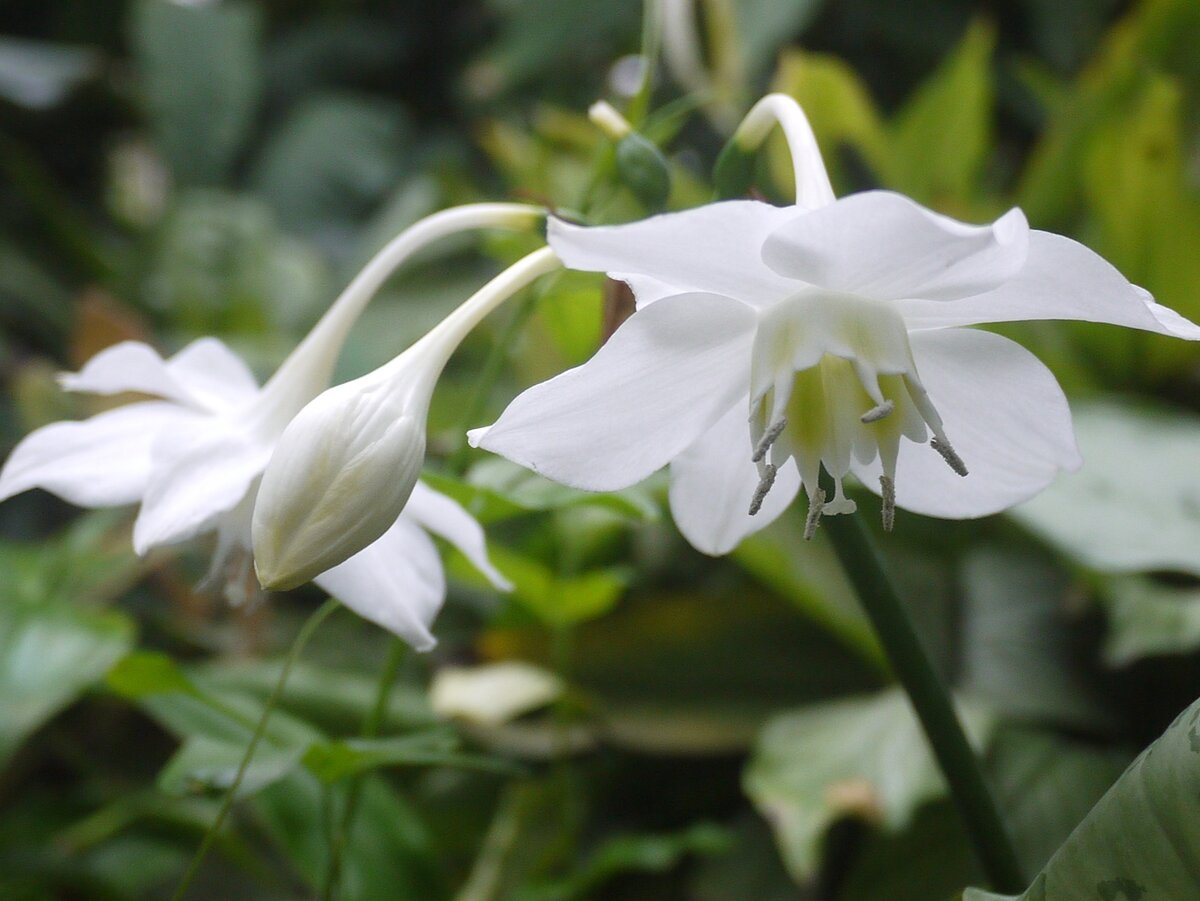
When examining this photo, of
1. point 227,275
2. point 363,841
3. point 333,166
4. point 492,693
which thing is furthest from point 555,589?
point 333,166

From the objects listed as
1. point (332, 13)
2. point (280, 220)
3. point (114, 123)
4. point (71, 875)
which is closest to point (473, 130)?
point (280, 220)

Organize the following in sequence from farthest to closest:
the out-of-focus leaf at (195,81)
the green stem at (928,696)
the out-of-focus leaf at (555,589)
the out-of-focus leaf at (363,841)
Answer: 1. the out-of-focus leaf at (195,81)
2. the out-of-focus leaf at (555,589)
3. the out-of-focus leaf at (363,841)
4. the green stem at (928,696)

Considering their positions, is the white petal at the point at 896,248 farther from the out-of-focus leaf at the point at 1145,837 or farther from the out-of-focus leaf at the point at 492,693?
the out-of-focus leaf at the point at 492,693

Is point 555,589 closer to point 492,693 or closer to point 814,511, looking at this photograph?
point 492,693

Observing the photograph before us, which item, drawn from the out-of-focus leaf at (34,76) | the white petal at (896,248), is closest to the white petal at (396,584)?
the white petal at (896,248)

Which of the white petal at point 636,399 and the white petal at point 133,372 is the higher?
the white petal at point 636,399

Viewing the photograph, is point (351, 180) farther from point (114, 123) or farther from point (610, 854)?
point (610, 854)

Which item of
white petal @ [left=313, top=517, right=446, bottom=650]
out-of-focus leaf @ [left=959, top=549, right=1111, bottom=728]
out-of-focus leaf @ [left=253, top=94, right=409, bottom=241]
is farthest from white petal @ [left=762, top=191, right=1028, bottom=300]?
out-of-focus leaf @ [left=253, top=94, right=409, bottom=241]
